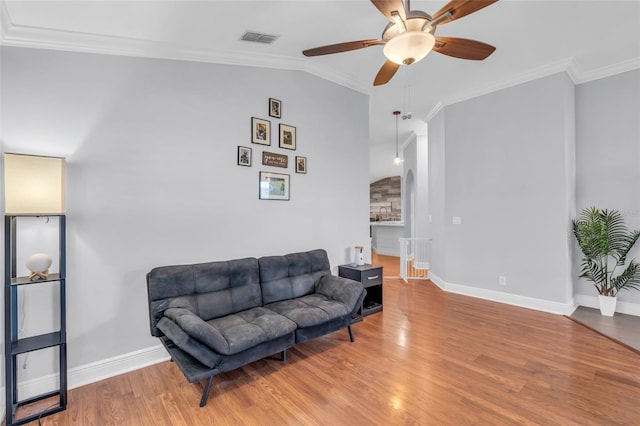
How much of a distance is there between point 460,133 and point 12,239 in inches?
205

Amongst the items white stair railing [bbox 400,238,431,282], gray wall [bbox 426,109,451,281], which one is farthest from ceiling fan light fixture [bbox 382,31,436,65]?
white stair railing [bbox 400,238,431,282]

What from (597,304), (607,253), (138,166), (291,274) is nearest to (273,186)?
(291,274)

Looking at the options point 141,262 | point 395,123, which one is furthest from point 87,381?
point 395,123

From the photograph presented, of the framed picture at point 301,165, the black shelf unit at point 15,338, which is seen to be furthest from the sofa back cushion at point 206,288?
the framed picture at point 301,165

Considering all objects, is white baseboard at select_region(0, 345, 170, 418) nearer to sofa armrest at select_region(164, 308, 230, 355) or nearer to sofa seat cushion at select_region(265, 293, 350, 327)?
sofa armrest at select_region(164, 308, 230, 355)

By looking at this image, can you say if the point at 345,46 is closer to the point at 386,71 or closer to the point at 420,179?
the point at 386,71

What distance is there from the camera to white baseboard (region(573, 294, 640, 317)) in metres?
3.56

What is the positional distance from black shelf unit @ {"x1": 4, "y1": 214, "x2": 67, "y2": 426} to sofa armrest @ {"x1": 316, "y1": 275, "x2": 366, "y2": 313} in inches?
82.4

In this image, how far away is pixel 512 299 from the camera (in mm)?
3979

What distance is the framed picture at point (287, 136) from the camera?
334cm

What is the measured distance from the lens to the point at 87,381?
224 cm

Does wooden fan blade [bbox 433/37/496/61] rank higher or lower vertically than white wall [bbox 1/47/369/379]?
higher

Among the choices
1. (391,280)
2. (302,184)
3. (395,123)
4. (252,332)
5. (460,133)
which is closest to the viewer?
(252,332)

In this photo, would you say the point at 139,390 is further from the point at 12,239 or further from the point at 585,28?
the point at 585,28
